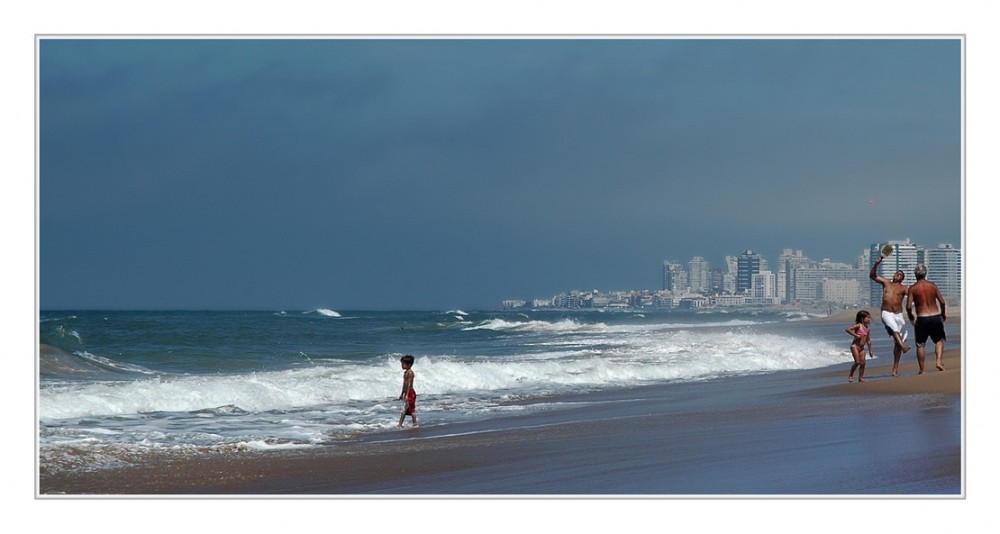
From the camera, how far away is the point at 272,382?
14359mm

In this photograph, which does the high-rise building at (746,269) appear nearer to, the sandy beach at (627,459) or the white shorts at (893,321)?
the white shorts at (893,321)

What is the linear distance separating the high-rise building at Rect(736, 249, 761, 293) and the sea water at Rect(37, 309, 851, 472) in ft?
164

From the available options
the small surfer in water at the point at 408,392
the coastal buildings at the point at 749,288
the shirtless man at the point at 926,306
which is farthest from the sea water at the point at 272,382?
the coastal buildings at the point at 749,288

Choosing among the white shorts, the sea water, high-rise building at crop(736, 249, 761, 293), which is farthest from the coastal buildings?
the white shorts

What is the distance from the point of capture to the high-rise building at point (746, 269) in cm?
7594

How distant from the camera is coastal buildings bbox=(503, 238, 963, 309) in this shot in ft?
214

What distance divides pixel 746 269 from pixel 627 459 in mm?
72623

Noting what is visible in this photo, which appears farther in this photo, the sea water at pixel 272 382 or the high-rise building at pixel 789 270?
the high-rise building at pixel 789 270

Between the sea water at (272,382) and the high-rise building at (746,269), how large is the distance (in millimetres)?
50004

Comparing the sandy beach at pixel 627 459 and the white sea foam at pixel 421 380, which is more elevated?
the sandy beach at pixel 627 459

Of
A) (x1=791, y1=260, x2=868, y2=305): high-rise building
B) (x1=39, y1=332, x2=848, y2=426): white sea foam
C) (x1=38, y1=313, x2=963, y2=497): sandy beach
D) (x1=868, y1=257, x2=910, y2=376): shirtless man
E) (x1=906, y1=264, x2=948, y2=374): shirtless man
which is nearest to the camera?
(x1=38, y1=313, x2=963, y2=497): sandy beach

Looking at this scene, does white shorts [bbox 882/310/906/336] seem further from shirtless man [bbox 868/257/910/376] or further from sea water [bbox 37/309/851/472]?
sea water [bbox 37/309/851/472]

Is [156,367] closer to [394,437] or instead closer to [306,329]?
[394,437]

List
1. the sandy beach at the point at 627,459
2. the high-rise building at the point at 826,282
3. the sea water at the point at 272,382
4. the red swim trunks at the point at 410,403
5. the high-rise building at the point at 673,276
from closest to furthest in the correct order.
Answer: the sandy beach at the point at 627,459 → the sea water at the point at 272,382 → the red swim trunks at the point at 410,403 → the high-rise building at the point at 826,282 → the high-rise building at the point at 673,276
